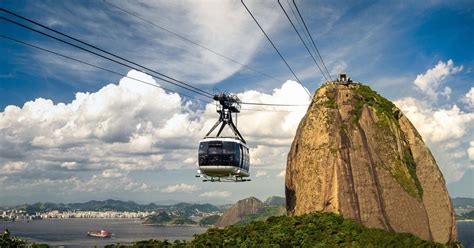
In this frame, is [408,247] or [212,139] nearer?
[212,139]

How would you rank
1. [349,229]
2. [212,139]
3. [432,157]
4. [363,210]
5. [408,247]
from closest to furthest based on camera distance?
1. [212,139]
2. [408,247]
3. [349,229]
4. [363,210]
5. [432,157]

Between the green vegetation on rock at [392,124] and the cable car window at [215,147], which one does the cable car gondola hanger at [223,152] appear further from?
the green vegetation on rock at [392,124]

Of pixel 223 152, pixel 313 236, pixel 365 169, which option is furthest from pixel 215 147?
pixel 365 169

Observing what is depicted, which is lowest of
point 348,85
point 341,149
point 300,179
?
point 300,179

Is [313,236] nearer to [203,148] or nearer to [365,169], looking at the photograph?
[365,169]

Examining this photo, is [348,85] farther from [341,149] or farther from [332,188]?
[332,188]

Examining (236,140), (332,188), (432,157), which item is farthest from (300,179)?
(236,140)

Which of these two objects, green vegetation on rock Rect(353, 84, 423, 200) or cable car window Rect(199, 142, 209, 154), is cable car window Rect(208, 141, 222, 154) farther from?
green vegetation on rock Rect(353, 84, 423, 200)

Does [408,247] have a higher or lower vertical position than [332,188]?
lower
